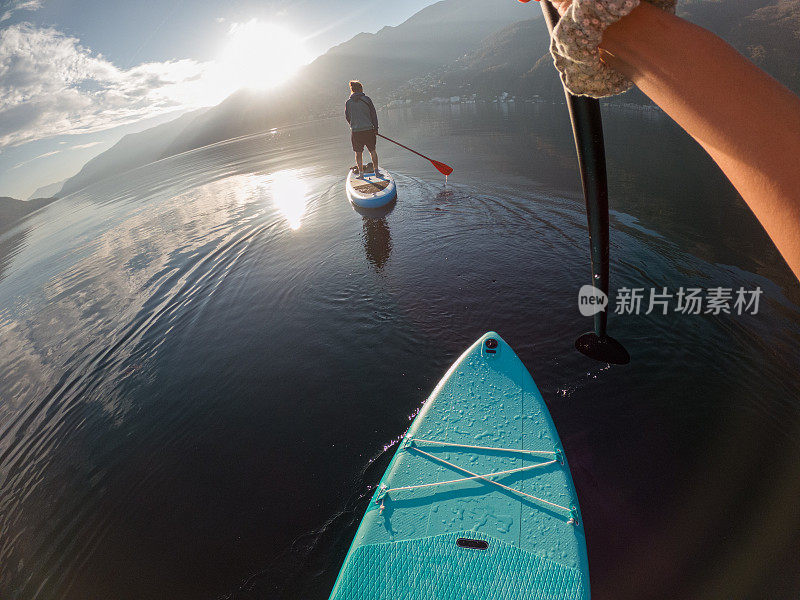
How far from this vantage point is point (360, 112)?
47.8 feet

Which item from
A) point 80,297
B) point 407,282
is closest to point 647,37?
point 407,282

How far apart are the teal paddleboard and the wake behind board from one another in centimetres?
1087

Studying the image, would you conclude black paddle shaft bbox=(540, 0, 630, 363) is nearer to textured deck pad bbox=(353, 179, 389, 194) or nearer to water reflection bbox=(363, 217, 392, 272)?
water reflection bbox=(363, 217, 392, 272)

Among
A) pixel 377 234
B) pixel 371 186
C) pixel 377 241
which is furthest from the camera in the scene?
pixel 371 186

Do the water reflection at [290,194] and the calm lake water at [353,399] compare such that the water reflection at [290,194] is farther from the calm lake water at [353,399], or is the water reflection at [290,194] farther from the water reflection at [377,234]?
the calm lake water at [353,399]

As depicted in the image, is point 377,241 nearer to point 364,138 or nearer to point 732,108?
point 364,138

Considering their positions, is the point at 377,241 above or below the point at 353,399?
above

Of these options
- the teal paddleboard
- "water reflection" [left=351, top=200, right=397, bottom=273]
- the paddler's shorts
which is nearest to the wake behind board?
"water reflection" [left=351, top=200, right=397, bottom=273]

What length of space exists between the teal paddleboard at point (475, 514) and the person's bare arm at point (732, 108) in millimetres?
3759

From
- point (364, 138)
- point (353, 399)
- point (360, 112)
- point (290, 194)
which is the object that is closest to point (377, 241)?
point (364, 138)

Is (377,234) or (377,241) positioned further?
(377,234)

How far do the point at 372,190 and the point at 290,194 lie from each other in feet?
26.6

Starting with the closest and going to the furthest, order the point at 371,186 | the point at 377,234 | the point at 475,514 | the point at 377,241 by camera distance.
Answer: the point at 475,514 < the point at 377,241 < the point at 377,234 < the point at 371,186

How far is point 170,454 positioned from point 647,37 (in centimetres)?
780
